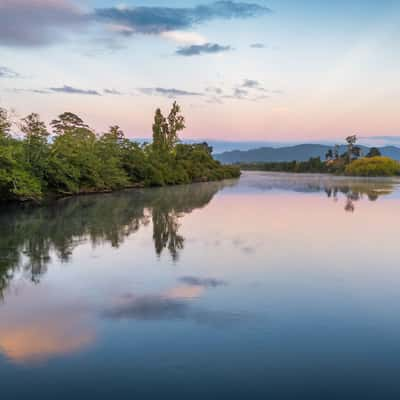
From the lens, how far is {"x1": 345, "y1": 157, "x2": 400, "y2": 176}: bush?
7250 cm

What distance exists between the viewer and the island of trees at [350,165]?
72.9 m

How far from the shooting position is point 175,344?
4.54 metres

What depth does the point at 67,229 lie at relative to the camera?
40.9 feet

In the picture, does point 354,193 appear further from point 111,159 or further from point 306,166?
point 306,166

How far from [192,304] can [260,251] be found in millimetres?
3974

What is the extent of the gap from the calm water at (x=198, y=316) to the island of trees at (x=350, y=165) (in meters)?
66.7

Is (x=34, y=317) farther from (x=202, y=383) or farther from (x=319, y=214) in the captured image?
(x=319, y=214)

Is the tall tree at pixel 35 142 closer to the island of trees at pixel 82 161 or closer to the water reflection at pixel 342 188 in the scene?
the island of trees at pixel 82 161

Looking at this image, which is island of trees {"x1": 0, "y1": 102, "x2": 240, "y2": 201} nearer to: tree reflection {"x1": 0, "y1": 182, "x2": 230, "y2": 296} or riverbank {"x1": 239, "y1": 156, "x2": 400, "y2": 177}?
tree reflection {"x1": 0, "y1": 182, "x2": 230, "y2": 296}

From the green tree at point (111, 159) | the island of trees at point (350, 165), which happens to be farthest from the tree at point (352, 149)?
the green tree at point (111, 159)

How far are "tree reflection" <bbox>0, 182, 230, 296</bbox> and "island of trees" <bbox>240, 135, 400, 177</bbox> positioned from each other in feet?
203

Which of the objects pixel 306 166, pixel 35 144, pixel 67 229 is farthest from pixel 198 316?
pixel 306 166

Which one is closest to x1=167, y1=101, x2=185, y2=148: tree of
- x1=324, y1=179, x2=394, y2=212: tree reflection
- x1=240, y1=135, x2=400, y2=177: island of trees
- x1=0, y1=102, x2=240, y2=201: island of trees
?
x1=0, y1=102, x2=240, y2=201: island of trees

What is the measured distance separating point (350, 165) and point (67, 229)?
7117 centimetres
